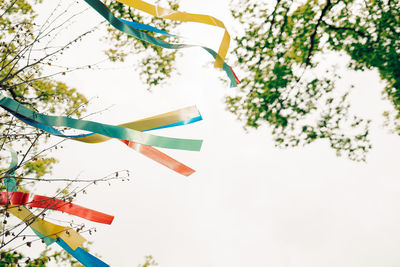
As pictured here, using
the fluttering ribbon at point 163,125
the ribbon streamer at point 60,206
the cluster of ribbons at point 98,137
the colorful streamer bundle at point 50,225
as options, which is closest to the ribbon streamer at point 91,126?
the cluster of ribbons at point 98,137

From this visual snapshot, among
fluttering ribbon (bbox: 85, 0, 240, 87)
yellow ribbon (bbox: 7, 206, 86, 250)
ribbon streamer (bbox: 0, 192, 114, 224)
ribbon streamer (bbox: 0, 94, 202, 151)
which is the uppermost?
fluttering ribbon (bbox: 85, 0, 240, 87)

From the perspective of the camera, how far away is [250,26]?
5062 mm

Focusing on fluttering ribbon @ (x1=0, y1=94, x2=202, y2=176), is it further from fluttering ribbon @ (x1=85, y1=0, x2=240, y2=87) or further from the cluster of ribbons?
fluttering ribbon @ (x1=85, y1=0, x2=240, y2=87)

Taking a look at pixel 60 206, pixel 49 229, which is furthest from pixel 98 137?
pixel 49 229

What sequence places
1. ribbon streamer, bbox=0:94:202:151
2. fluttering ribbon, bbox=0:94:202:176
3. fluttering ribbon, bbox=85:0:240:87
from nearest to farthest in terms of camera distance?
ribbon streamer, bbox=0:94:202:151 < fluttering ribbon, bbox=0:94:202:176 < fluttering ribbon, bbox=85:0:240:87

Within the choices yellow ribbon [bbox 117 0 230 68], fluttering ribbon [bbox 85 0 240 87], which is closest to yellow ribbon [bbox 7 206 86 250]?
fluttering ribbon [bbox 85 0 240 87]

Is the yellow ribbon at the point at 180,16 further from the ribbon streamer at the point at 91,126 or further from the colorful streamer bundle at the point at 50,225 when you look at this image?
the colorful streamer bundle at the point at 50,225

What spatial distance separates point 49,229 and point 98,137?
2.40ft

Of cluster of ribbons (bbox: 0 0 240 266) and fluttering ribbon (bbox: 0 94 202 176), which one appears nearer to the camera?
cluster of ribbons (bbox: 0 0 240 266)

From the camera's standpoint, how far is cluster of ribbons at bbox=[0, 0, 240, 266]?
121cm

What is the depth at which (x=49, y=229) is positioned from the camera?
144 centimetres

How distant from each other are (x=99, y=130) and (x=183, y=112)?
51 cm

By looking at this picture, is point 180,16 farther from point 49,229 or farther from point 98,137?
point 49,229

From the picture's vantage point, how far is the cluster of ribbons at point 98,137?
121 cm
